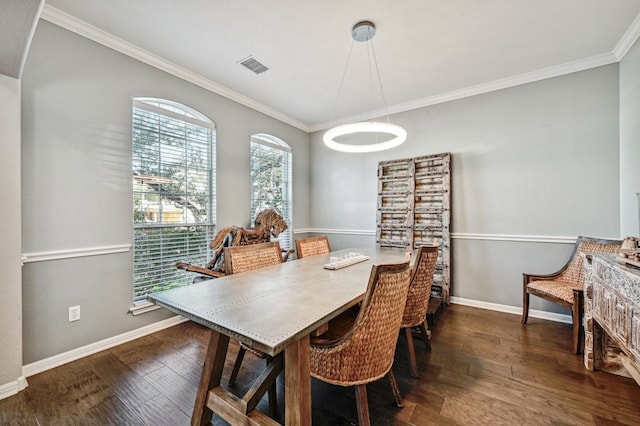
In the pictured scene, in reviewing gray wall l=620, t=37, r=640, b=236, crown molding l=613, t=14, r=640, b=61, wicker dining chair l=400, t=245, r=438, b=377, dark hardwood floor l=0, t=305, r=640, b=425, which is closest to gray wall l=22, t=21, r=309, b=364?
dark hardwood floor l=0, t=305, r=640, b=425

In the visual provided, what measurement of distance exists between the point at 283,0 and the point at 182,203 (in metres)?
2.21

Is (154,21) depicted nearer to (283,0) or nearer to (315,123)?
(283,0)

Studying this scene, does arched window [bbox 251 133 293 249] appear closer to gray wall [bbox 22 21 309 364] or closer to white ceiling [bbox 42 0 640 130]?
white ceiling [bbox 42 0 640 130]

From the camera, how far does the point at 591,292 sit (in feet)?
6.83

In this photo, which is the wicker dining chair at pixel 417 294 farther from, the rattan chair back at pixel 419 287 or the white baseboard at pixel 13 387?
the white baseboard at pixel 13 387

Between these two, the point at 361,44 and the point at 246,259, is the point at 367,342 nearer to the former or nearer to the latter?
the point at 246,259

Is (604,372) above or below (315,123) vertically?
below

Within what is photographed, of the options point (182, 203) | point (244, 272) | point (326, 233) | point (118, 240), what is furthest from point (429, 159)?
point (118, 240)

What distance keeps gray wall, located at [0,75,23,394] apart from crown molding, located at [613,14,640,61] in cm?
479

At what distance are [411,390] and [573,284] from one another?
213 cm

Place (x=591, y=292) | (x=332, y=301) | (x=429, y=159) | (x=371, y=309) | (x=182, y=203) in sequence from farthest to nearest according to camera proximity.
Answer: (x=429, y=159) → (x=182, y=203) → (x=591, y=292) → (x=332, y=301) → (x=371, y=309)

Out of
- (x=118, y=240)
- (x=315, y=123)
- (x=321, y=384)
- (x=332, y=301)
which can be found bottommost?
(x=321, y=384)

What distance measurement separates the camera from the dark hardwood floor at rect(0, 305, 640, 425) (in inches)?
62.2

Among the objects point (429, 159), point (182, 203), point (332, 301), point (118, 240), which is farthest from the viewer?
point (429, 159)
